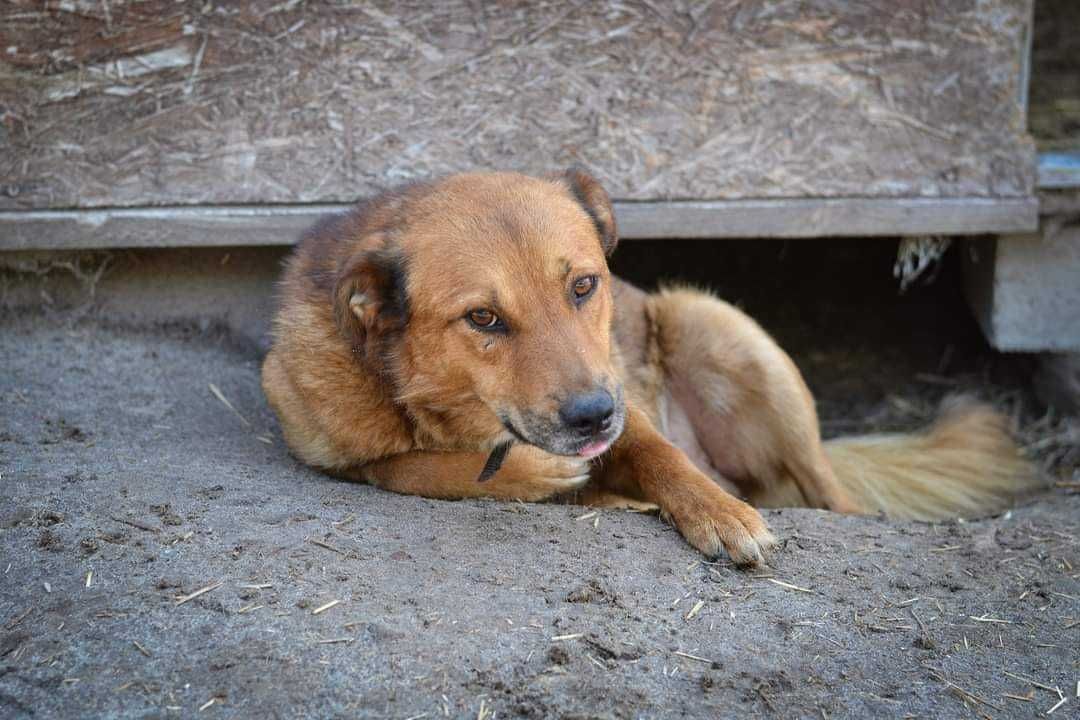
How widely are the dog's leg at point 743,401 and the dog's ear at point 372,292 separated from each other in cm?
171

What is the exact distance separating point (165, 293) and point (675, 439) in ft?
8.21

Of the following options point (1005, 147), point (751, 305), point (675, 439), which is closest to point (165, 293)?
point (675, 439)

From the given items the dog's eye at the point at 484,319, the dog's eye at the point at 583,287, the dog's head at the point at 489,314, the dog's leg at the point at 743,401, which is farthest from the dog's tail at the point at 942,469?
the dog's eye at the point at 484,319

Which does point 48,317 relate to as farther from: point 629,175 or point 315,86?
point 629,175

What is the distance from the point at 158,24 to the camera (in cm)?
424

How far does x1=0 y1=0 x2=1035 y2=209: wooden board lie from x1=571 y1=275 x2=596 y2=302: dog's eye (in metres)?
1.57

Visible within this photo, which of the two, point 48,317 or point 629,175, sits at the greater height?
point 629,175

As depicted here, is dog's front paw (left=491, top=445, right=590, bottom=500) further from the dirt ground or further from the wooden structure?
the wooden structure

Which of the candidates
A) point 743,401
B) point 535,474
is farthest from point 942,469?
point 535,474

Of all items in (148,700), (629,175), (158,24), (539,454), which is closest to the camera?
(148,700)

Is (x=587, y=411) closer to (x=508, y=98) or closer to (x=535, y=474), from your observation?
(x=535, y=474)

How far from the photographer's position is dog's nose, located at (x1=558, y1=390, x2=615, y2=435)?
2.75 m

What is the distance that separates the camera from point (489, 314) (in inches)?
116

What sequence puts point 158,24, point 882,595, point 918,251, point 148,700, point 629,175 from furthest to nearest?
point 918,251
point 629,175
point 158,24
point 882,595
point 148,700
